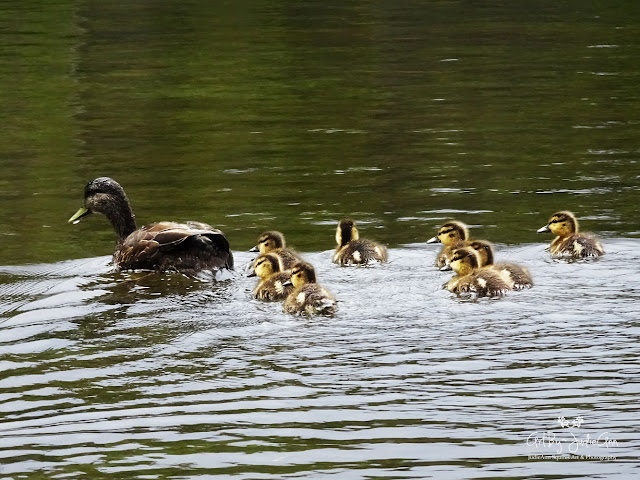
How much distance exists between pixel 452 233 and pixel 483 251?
760mm

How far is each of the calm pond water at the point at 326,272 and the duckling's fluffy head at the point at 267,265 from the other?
0.18 metres

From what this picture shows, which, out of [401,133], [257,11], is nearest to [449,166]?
[401,133]

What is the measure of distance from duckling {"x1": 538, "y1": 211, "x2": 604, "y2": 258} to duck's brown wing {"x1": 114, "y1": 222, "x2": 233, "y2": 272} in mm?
2436

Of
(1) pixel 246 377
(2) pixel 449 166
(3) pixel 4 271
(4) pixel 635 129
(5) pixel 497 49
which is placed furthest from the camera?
(5) pixel 497 49

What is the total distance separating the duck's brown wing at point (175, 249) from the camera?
32.9ft

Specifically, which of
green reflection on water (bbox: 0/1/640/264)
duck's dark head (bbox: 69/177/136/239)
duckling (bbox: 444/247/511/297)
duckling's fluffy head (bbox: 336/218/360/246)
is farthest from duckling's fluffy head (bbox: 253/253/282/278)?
duck's dark head (bbox: 69/177/136/239)

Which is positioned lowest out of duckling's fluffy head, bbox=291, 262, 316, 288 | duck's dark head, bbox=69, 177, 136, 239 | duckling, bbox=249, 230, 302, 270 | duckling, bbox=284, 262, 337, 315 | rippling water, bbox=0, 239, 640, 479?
rippling water, bbox=0, 239, 640, 479

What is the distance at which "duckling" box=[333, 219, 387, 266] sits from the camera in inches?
392

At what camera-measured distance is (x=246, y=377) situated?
24.3 ft

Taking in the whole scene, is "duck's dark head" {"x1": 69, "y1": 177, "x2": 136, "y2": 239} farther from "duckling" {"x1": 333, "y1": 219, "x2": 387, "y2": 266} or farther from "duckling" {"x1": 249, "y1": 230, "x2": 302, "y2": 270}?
"duckling" {"x1": 333, "y1": 219, "x2": 387, "y2": 266}

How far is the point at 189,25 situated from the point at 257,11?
2744 mm

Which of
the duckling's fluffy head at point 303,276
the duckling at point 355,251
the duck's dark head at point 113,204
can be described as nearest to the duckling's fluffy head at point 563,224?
the duckling at point 355,251

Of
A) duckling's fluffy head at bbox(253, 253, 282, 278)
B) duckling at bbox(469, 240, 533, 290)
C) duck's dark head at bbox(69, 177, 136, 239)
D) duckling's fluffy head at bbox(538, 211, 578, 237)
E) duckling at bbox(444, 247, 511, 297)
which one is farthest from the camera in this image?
duck's dark head at bbox(69, 177, 136, 239)

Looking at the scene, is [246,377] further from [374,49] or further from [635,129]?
[374,49]
